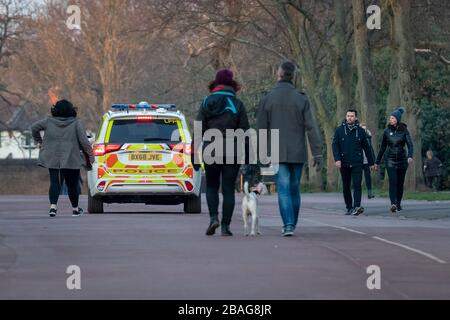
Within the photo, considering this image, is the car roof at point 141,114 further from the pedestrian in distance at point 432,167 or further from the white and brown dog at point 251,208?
the pedestrian in distance at point 432,167

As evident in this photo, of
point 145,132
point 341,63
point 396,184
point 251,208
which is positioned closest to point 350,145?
point 396,184

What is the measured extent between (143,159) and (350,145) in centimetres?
360

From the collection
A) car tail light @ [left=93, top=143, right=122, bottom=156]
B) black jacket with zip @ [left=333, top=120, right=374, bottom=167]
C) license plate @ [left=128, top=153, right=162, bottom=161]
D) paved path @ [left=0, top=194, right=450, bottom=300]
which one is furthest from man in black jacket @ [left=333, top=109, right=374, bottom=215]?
car tail light @ [left=93, top=143, right=122, bottom=156]

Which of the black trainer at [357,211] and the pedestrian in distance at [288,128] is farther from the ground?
the pedestrian in distance at [288,128]

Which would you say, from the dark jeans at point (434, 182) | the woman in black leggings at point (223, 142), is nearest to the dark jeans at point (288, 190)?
the woman in black leggings at point (223, 142)

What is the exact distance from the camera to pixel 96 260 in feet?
48.0

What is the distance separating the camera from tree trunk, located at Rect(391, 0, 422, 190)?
129 ft

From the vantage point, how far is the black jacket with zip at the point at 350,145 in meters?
25.9

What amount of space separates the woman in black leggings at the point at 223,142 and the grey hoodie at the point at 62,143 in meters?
5.84

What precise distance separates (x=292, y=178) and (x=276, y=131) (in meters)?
0.59

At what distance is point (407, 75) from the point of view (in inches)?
1559

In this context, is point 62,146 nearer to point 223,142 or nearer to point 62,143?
point 62,143

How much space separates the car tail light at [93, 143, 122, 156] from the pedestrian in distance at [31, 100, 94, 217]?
0.60 metres

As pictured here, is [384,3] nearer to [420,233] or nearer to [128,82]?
[420,233]
